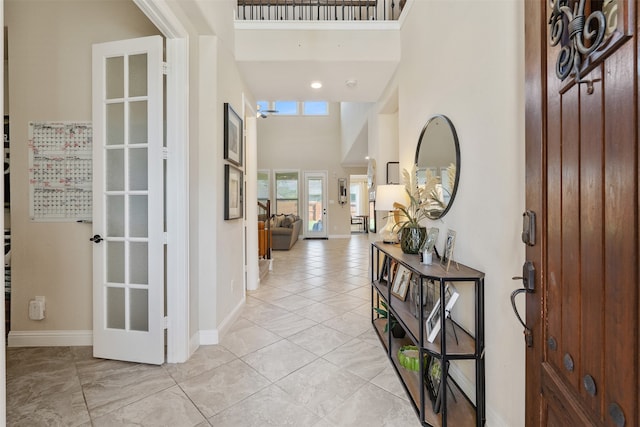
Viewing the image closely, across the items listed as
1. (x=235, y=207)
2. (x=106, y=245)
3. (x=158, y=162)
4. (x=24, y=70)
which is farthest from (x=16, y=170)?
(x=235, y=207)

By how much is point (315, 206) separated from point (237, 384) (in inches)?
336

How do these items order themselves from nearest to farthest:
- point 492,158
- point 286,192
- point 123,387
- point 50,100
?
1. point 492,158
2. point 123,387
3. point 50,100
4. point 286,192

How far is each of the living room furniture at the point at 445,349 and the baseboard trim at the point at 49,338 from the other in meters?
2.49

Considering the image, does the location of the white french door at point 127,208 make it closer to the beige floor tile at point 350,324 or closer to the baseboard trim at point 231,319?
the baseboard trim at point 231,319

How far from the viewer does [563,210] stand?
2.38 ft

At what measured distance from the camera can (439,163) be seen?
196cm

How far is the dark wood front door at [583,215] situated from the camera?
0.52 meters

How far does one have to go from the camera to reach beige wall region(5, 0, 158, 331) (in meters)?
2.32

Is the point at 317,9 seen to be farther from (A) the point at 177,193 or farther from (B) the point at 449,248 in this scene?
(B) the point at 449,248

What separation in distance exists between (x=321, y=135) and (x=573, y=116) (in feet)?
31.9

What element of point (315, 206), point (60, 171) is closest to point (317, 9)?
point (60, 171)

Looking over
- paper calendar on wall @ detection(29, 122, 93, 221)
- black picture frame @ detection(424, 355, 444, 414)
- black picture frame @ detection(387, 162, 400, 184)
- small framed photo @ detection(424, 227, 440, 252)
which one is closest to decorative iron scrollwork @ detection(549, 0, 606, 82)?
small framed photo @ detection(424, 227, 440, 252)

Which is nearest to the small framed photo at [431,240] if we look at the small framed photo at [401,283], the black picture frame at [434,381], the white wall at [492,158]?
the white wall at [492,158]

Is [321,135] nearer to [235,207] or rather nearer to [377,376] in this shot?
[235,207]
